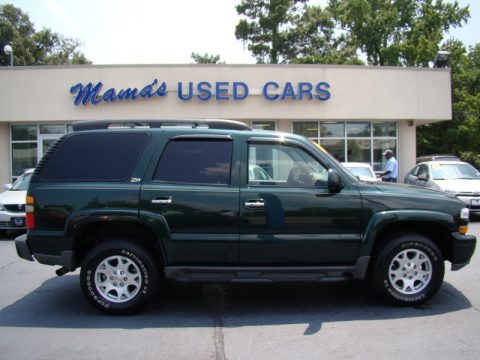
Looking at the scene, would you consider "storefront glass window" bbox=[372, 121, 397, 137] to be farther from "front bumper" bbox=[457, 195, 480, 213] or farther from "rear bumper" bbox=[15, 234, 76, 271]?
"rear bumper" bbox=[15, 234, 76, 271]

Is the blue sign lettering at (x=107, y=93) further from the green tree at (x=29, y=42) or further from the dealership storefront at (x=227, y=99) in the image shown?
the green tree at (x=29, y=42)

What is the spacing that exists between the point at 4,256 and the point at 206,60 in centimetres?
4149

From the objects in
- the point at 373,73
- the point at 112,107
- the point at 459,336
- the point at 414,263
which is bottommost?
the point at 459,336

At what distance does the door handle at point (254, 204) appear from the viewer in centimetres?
475

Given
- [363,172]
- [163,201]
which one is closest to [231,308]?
[163,201]

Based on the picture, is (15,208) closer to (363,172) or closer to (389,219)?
(389,219)

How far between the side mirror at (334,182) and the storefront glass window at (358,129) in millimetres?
14770

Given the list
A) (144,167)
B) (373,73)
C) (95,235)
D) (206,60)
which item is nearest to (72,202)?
(95,235)

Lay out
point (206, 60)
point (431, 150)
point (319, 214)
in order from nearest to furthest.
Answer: point (319, 214), point (431, 150), point (206, 60)

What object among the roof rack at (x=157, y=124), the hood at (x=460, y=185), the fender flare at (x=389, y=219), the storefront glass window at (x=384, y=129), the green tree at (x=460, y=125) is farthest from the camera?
the green tree at (x=460, y=125)

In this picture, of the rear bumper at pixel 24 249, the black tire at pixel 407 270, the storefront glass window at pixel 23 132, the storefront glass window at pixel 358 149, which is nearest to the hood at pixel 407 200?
the black tire at pixel 407 270

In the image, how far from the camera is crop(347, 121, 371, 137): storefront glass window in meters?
19.1

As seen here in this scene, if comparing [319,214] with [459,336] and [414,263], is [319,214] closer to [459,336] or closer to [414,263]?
[414,263]

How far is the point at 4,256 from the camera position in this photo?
326 inches
